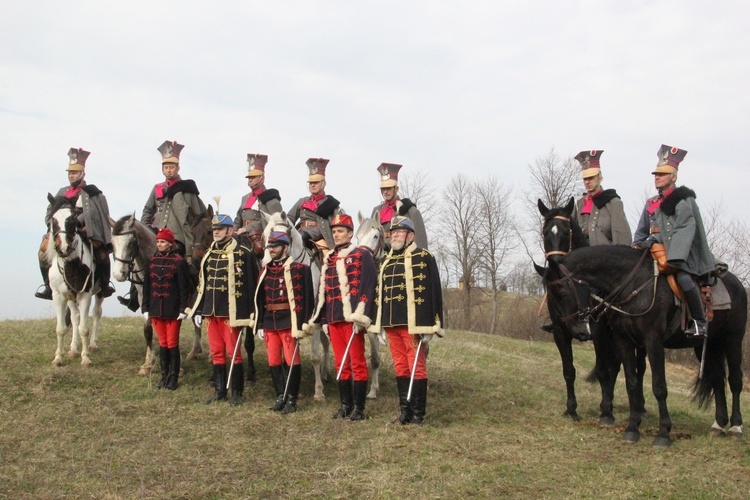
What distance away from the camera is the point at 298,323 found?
8766mm

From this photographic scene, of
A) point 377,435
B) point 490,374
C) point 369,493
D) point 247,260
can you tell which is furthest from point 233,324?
point 490,374

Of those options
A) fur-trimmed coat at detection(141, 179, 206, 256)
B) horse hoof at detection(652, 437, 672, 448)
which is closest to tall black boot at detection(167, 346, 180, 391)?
A: fur-trimmed coat at detection(141, 179, 206, 256)

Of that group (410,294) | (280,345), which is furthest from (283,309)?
(410,294)

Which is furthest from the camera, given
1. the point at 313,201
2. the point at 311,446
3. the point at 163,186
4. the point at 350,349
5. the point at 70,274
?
the point at 163,186

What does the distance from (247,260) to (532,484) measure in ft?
16.4

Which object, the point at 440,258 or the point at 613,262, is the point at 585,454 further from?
the point at 440,258

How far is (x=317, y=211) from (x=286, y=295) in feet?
6.17

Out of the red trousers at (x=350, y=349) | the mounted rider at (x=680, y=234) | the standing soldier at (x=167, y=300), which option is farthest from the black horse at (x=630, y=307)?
the standing soldier at (x=167, y=300)

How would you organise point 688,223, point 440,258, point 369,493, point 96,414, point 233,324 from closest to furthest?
point 369,493 < point 688,223 < point 96,414 < point 233,324 < point 440,258

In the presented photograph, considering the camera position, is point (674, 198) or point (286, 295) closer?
point (674, 198)

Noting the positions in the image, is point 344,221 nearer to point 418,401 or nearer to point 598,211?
point 418,401

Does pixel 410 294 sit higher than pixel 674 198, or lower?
lower

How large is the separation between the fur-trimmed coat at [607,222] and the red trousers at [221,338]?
17.2ft

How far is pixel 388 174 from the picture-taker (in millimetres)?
9961
